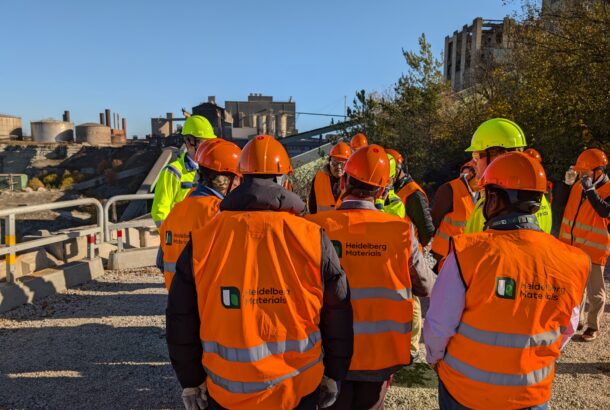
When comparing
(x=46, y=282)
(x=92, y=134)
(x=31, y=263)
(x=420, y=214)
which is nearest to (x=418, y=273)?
(x=420, y=214)

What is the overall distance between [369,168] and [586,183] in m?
3.46

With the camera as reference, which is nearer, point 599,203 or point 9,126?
point 599,203

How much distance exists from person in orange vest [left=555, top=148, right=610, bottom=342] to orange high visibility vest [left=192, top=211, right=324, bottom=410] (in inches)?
167

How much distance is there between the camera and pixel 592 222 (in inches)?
191

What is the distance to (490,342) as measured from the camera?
1.99m

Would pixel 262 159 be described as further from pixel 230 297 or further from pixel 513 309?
pixel 513 309

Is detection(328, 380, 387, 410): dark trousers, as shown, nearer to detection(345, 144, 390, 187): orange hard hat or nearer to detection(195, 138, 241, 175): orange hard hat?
detection(345, 144, 390, 187): orange hard hat

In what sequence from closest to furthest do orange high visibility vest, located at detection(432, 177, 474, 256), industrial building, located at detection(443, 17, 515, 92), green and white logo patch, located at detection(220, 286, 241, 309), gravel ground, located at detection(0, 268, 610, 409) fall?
green and white logo patch, located at detection(220, 286, 241, 309) → gravel ground, located at detection(0, 268, 610, 409) → orange high visibility vest, located at detection(432, 177, 474, 256) → industrial building, located at detection(443, 17, 515, 92)

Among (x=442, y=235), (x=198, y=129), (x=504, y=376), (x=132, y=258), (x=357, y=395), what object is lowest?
(x=132, y=258)

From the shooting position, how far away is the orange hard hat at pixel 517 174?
6.93 ft

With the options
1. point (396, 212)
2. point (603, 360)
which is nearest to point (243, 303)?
point (396, 212)

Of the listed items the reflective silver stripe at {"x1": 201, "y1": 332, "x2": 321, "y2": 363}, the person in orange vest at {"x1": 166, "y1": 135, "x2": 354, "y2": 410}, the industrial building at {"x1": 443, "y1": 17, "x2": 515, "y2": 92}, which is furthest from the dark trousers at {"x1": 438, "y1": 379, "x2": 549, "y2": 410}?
the industrial building at {"x1": 443, "y1": 17, "x2": 515, "y2": 92}

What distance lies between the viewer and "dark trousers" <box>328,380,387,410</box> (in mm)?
2562

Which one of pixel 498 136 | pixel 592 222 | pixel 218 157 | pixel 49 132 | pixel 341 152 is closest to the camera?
pixel 218 157
